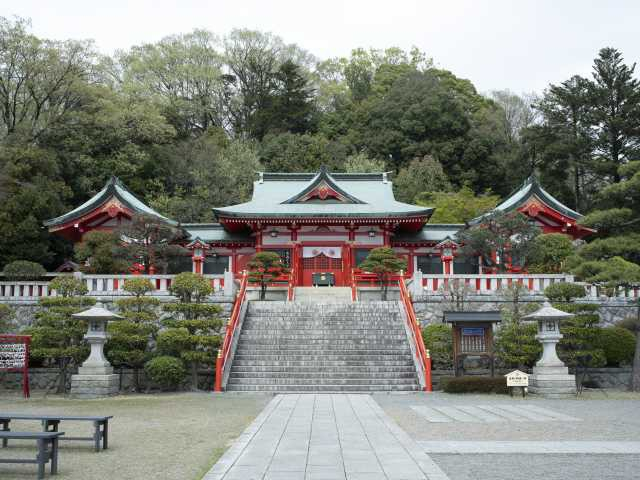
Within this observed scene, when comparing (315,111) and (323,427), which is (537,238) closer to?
(323,427)

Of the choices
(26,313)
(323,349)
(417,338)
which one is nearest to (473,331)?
(417,338)

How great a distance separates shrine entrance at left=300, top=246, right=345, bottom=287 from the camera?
29.8m

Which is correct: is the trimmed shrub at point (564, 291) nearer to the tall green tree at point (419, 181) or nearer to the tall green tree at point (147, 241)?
the tall green tree at point (147, 241)

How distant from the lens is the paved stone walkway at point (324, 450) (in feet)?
22.8

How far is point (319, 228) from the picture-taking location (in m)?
29.8

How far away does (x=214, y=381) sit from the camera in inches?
722

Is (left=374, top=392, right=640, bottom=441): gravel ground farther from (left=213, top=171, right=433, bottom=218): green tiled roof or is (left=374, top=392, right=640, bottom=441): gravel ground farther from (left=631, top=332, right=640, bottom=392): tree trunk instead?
(left=213, top=171, right=433, bottom=218): green tiled roof

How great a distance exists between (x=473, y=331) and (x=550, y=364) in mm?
2252

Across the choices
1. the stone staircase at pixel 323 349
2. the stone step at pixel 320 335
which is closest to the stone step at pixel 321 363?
the stone staircase at pixel 323 349

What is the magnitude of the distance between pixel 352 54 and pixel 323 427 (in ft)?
200

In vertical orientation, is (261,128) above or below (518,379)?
above

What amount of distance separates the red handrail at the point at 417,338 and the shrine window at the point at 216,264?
41.0 feet

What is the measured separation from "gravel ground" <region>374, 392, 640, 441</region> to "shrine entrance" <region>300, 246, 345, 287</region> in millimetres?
14369

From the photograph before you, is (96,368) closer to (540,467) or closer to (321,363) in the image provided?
(321,363)
